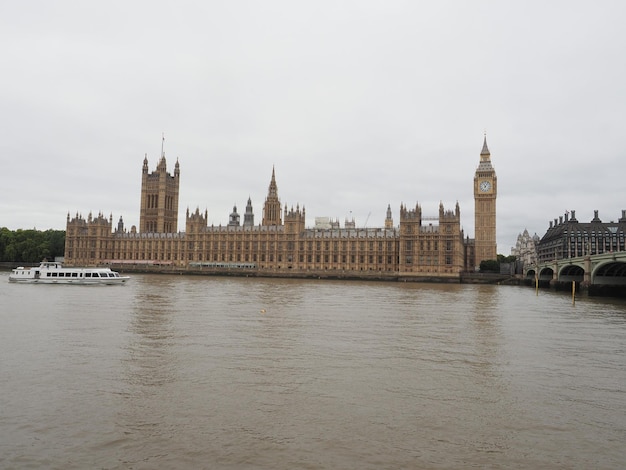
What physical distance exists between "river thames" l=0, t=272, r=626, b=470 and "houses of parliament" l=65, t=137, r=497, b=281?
79147 mm

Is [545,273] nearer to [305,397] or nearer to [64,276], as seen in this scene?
[64,276]

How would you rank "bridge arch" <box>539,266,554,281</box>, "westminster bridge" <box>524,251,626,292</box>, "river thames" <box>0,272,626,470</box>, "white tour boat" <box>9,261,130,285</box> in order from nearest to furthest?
"river thames" <box>0,272,626,470</box>
"westminster bridge" <box>524,251,626,292</box>
"white tour boat" <box>9,261,130,285</box>
"bridge arch" <box>539,266,554,281</box>

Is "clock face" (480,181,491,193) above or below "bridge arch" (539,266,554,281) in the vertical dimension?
above

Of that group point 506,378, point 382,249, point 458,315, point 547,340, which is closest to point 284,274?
point 382,249

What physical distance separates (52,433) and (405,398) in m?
8.27

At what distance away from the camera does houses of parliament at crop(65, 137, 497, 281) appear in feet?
356

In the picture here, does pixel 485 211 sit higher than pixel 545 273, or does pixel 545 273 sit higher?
pixel 485 211

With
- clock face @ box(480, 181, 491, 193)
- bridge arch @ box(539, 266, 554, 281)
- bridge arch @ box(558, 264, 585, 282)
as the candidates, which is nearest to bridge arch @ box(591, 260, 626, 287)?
bridge arch @ box(558, 264, 585, 282)

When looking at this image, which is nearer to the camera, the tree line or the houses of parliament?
the houses of parliament

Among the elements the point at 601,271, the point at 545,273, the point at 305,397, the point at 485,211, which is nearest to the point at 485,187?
the point at 485,211

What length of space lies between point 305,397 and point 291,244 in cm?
11039

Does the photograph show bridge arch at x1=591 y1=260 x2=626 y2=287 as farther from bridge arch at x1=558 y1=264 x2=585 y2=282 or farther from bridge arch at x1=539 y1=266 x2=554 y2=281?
bridge arch at x1=539 y1=266 x2=554 y2=281

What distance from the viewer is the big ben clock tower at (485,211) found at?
411ft

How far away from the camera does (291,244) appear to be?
124 metres
